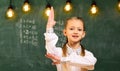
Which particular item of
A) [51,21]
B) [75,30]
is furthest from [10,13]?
[75,30]

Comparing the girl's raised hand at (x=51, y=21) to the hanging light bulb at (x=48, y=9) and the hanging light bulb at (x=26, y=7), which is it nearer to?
the hanging light bulb at (x=48, y=9)

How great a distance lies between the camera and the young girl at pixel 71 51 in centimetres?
713

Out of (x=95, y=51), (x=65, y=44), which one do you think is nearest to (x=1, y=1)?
(x=65, y=44)

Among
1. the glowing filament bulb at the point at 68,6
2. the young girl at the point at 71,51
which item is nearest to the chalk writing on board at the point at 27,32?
the young girl at the point at 71,51

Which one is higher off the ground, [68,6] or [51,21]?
[68,6]

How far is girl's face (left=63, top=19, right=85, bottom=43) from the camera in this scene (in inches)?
283

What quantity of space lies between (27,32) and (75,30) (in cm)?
97

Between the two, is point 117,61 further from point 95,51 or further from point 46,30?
point 46,30

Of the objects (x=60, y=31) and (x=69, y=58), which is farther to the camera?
(x=60, y=31)

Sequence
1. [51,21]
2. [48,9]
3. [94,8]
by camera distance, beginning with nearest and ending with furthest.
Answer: [51,21] < [94,8] < [48,9]

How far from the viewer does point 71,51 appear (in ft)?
23.5

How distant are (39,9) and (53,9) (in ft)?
0.88

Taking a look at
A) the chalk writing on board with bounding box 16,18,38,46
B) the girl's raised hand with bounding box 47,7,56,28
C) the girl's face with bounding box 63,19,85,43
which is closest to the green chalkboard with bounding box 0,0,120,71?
the chalk writing on board with bounding box 16,18,38,46

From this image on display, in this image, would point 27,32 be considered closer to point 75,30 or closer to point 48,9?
point 48,9
